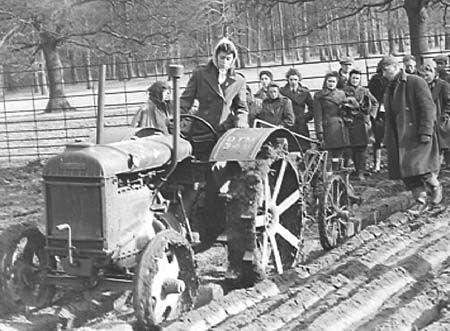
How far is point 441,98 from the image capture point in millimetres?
10344

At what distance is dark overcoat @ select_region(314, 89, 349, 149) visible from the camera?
10414 millimetres

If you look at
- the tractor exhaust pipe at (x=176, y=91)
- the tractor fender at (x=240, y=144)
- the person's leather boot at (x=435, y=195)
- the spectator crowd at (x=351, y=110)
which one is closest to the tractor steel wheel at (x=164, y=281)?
the tractor exhaust pipe at (x=176, y=91)

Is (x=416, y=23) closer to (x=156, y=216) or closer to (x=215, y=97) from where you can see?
(x=215, y=97)

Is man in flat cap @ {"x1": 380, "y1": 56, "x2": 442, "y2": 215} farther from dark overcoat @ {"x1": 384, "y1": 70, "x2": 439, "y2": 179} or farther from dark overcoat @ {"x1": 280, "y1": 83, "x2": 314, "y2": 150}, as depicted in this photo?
dark overcoat @ {"x1": 280, "y1": 83, "x2": 314, "y2": 150}

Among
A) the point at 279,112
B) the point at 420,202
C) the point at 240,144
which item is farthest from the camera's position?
the point at 279,112

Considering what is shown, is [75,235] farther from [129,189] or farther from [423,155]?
[423,155]

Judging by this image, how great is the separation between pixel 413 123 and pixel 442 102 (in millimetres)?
2209

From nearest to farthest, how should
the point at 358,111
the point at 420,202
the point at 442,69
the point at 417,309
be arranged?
the point at 417,309
the point at 420,202
the point at 358,111
the point at 442,69

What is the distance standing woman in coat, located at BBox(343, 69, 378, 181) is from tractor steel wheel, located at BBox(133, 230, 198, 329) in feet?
18.4

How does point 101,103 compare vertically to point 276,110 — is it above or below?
above

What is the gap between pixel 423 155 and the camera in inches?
327

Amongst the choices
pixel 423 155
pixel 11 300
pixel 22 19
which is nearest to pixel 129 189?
pixel 11 300

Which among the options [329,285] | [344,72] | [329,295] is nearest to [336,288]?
[329,285]

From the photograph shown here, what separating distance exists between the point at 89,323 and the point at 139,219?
2.55ft
